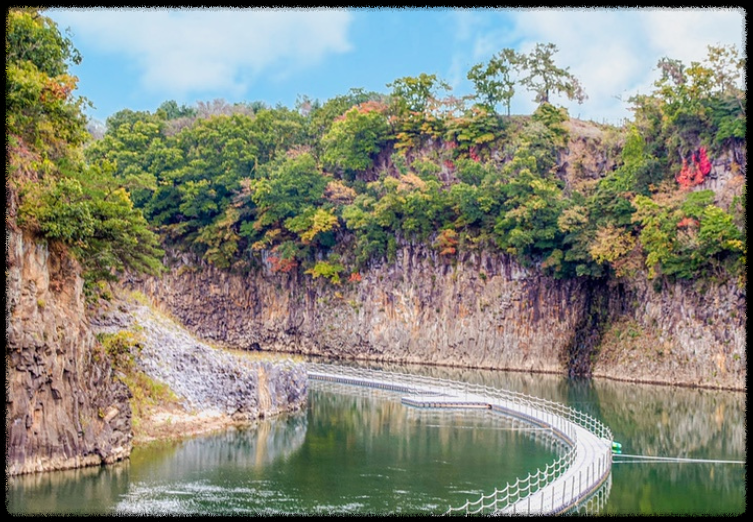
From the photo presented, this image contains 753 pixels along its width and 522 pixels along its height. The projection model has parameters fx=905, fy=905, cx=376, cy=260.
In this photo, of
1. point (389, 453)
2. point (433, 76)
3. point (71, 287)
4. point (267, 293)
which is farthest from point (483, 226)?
point (71, 287)

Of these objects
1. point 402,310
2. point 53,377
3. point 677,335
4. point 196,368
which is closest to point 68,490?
point 53,377

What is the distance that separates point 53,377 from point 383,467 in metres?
11.4

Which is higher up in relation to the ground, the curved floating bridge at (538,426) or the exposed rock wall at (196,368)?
the exposed rock wall at (196,368)

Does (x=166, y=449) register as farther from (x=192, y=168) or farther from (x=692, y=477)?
(x=192, y=168)

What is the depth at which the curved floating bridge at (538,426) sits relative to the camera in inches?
1000

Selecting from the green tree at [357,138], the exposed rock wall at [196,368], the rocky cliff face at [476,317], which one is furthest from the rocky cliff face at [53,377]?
the green tree at [357,138]

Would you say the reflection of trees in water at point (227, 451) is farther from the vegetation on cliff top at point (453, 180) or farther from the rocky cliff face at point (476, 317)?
the rocky cliff face at point (476, 317)

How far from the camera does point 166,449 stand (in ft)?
106

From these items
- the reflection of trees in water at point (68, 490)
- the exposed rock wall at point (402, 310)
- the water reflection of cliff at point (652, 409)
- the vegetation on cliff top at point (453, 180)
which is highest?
the vegetation on cliff top at point (453, 180)

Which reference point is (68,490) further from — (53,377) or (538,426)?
(538,426)

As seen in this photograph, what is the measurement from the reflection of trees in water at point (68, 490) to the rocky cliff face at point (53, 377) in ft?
1.35

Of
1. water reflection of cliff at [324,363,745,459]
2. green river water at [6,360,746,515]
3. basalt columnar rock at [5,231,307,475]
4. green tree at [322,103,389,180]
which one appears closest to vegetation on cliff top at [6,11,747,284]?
green tree at [322,103,389,180]

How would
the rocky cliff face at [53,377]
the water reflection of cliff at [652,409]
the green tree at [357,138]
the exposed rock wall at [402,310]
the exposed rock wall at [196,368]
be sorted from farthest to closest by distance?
the green tree at [357,138]
the exposed rock wall at [402,310]
the water reflection of cliff at [652,409]
the exposed rock wall at [196,368]
the rocky cliff face at [53,377]

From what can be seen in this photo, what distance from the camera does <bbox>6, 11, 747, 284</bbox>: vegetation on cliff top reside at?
57031 mm
